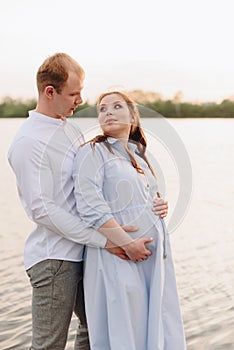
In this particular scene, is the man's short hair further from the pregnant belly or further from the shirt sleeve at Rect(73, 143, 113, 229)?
the pregnant belly

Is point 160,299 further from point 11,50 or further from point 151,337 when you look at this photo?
point 11,50

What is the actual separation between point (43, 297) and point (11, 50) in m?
10.2

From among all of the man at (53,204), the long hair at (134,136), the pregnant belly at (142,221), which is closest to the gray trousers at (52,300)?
the man at (53,204)

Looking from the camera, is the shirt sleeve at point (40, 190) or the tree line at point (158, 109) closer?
the shirt sleeve at point (40, 190)

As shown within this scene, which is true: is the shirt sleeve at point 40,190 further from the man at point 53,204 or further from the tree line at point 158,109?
the tree line at point 158,109

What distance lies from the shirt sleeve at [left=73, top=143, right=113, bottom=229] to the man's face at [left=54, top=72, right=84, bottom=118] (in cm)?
15

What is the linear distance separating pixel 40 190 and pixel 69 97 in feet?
1.07

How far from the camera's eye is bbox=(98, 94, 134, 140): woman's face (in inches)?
99.7

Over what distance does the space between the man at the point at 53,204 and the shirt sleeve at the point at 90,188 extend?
0.03 meters

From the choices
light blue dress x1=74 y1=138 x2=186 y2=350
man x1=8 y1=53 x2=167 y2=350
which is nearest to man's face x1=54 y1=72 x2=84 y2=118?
man x1=8 y1=53 x2=167 y2=350

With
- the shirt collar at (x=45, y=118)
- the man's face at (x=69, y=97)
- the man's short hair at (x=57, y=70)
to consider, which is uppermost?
the man's short hair at (x=57, y=70)

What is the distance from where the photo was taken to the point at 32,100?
10.6 metres

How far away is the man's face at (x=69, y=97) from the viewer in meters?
2.47

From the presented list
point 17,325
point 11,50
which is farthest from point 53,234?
point 11,50
